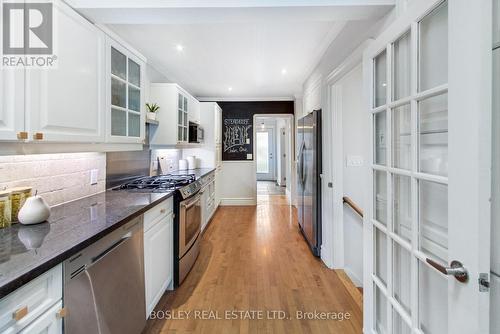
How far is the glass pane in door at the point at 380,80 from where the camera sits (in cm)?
145

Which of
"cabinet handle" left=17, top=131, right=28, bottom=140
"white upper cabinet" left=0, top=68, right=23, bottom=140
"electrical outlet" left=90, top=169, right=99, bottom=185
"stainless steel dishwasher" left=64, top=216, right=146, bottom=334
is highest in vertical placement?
"white upper cabinet" left=0, top=68, right=23, bottom=140

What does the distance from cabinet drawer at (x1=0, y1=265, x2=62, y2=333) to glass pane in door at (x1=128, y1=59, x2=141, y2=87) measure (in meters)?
1.63

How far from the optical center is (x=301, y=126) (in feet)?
12.6

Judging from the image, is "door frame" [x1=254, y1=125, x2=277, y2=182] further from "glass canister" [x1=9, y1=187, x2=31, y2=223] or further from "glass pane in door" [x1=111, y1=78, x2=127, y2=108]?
"glass canister" [x1=9, y1=187, x2=31, y2=223]

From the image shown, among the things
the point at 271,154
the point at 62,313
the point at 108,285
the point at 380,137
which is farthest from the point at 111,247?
the point at 271,154

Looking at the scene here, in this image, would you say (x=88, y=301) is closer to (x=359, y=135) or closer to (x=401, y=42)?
(x=401, y=42)

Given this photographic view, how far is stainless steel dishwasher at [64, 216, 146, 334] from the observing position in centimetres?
107

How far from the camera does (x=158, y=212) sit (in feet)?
6.53

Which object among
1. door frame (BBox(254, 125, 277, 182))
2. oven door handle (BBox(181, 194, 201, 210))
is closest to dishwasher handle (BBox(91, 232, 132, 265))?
oven door handle (BBox(181, 194, 201, 210))

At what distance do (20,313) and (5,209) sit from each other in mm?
738

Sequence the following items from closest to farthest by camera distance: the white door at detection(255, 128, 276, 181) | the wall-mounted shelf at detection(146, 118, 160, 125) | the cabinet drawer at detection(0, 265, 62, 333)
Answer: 1. the cabinet drawer at detection(0, 265, 62, 333)
2. the wall-mounted shelf at detection(146, 118, 160, 125)
3. the white door at detection(255, 128, 276, 181)

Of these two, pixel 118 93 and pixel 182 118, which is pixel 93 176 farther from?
pixel 182 118

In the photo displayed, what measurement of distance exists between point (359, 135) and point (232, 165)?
3.58 meters

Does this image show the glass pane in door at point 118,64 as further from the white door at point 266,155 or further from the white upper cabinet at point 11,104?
the white door at point 266,155
